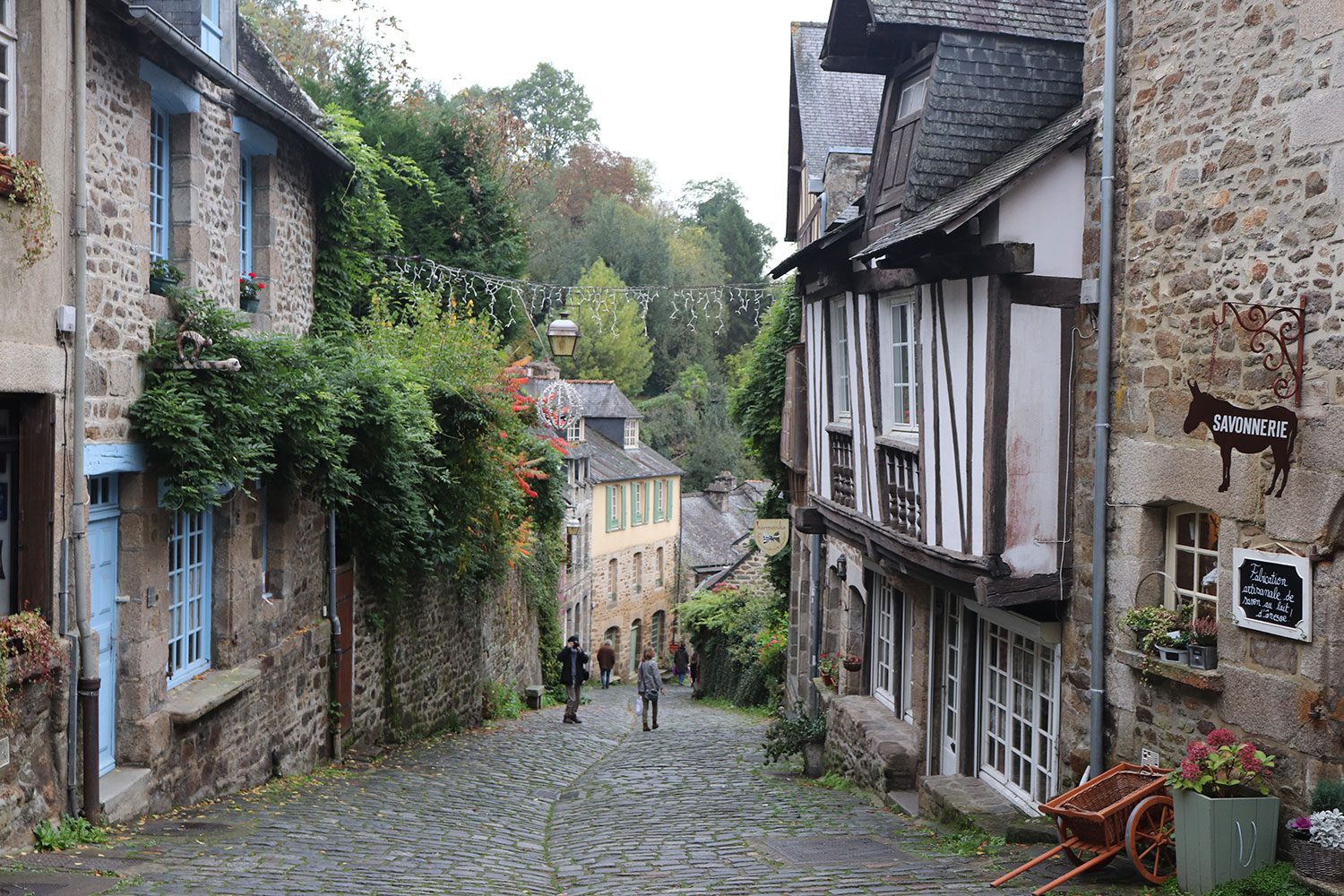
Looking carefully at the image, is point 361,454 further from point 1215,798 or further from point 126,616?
point 1215,798

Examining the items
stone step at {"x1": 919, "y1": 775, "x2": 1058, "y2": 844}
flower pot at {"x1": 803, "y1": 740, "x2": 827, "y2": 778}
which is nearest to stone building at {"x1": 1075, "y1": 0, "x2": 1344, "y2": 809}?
stone step at {"x1": 919, "y1": 775, "x2": 1058, "y2": 844}

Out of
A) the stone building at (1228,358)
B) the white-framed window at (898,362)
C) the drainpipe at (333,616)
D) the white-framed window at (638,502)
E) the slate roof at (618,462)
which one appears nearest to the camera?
the stone building at (1228,358)

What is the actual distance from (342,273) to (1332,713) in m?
10.3

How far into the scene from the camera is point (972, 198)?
8.23 meters

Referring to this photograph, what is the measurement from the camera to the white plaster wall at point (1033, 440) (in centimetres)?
825

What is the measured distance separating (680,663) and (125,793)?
2947 cm

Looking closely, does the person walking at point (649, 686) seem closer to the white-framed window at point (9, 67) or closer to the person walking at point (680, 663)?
the white-framed window at point (9, 67)

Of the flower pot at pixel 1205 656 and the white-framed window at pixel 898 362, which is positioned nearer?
the flower pot at pixel 1205 656

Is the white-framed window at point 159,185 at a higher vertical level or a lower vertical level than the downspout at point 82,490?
higher

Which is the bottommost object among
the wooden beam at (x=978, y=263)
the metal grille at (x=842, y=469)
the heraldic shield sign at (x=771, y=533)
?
the heraldic shield sign at (x=771, y=533)

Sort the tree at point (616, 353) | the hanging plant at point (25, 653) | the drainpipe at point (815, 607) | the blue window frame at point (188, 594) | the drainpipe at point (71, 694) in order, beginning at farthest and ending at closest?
1. the tree at point (616, 353)
2. the drainpipe at point (815, 607)
3. the blue window frame at point (188, 594)
4. the drainpipe at point (71, 694)
5. the hanging plant at point (25, 653)

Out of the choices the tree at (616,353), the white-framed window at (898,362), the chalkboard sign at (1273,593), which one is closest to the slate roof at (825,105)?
the white-framed window at (898,362)

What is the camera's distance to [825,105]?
1784 cm

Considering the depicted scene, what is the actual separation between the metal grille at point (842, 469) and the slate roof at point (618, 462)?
846 inches
